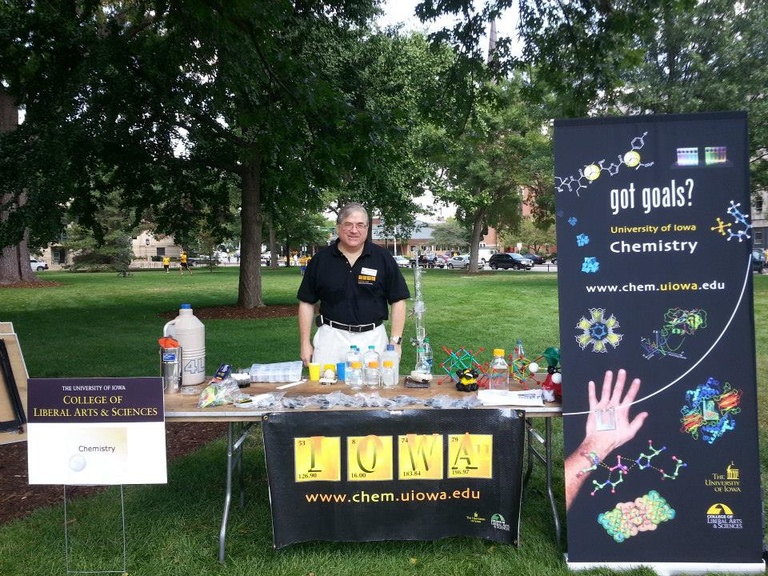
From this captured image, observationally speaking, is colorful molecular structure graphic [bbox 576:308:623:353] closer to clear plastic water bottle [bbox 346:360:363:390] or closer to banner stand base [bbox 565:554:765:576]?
banner stand base [bbox 565:554:765:576]

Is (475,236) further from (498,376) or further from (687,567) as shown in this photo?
(687,567)

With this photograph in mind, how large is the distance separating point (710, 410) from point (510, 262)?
43342mm

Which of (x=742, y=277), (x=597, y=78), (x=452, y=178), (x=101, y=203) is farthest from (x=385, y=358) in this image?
(x=452, y=178)

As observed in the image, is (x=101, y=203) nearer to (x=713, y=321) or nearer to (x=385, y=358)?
(x=385, y=358)

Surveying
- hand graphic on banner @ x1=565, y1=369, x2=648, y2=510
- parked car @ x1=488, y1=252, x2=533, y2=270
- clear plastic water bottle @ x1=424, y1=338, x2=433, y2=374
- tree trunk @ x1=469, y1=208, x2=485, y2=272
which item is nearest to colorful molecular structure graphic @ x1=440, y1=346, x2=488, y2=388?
A: clear plastic water bottle @ x1=424, y1=338, x2=433, y2=374

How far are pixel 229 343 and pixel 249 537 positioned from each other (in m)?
6.96

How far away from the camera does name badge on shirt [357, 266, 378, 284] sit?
153 inches

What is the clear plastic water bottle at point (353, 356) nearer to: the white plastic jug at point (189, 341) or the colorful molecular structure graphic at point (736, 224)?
the white plastic jug at point (189, 341)

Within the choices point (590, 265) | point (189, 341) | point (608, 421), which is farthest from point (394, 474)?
point (590, 265)

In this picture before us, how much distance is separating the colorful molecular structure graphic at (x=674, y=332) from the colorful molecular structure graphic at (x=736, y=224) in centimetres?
38

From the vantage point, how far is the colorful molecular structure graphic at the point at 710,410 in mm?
2801

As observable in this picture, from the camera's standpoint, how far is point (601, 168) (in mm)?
2844

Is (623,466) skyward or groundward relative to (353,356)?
groundward

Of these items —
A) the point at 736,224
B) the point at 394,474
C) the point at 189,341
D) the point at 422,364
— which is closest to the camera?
the point at 736,224
